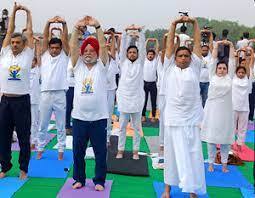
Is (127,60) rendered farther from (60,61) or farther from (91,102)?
(91,102)

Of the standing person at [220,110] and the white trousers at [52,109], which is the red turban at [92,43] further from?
the standing person at [220,110]

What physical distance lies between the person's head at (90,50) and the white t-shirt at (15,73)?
826mm

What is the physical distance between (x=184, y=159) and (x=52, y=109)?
2.58 m

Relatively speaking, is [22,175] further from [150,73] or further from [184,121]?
→ [150,73]

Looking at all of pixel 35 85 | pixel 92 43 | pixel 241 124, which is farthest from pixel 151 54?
pixel 92 43

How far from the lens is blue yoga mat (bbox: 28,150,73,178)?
18.3ft

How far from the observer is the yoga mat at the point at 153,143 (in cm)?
743

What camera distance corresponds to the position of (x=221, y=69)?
5.89 m

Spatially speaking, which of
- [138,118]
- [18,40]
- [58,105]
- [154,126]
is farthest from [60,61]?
[154,126]

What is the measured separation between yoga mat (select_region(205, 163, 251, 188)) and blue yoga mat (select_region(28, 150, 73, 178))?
2025 mm

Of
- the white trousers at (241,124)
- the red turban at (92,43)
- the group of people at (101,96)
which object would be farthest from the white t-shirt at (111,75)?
the red turban at (92,43)

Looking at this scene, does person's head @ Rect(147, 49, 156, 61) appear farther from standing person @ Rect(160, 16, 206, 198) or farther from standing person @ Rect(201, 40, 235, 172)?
standing person @ Rect(160, 16, 206, 198)

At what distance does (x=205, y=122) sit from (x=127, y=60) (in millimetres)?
1514


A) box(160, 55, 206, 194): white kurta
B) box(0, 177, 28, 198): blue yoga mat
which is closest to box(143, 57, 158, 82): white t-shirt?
box(0, 177, 28, 198): blue yoga mat
